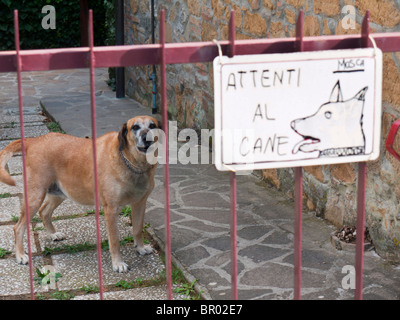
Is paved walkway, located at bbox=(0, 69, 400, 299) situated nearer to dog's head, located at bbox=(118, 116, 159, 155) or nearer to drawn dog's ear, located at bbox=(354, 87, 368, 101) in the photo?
dog's head, located at bbox=(118, 116, 159, 155)

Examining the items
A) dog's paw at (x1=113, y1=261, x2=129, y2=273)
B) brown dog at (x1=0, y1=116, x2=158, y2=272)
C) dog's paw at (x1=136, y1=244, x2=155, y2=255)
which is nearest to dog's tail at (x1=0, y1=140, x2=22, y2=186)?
brown dog at (x1=0, y1=116, x2=158, y2=272)

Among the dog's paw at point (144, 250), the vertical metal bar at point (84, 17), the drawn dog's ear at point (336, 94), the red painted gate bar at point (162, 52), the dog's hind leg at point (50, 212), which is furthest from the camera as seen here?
the vertical metal bar at point (84, 17)

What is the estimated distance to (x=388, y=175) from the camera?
416 cm

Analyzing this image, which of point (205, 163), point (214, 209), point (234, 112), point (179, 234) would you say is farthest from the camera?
point (205, 163)

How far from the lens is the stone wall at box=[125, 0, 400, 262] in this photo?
4.11 meters

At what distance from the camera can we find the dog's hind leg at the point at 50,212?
473 cm

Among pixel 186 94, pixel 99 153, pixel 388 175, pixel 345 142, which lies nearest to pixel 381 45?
pixel 345 142

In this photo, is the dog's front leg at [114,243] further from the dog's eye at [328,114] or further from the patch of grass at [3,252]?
the dog's eye at [328,114]

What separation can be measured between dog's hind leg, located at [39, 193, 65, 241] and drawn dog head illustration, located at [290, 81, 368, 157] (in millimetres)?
2892

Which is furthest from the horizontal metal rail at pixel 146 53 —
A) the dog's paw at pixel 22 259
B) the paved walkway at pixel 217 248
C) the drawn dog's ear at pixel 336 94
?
the dog's paw at pixel 22 259

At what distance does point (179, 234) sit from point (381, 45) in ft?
9.27

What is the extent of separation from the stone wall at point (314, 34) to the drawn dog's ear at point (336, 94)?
6.33 feet

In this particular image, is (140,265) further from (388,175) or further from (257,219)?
(388,175)

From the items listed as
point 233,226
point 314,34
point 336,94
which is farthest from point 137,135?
point 336,94
